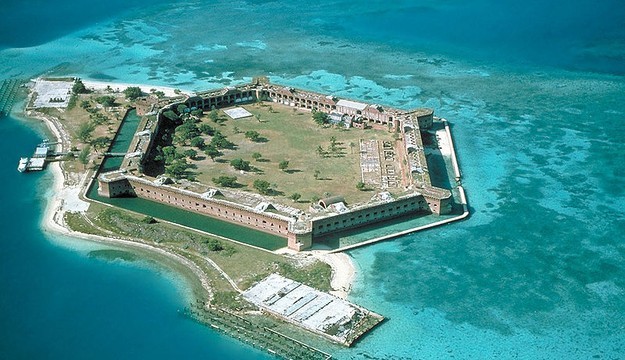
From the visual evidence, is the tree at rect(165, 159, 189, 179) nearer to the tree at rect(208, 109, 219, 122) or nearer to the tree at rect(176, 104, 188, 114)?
the tree at rect(208, 109, 219, 122)

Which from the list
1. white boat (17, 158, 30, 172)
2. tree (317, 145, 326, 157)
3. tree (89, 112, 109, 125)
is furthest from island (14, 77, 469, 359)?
white boat (17, 158, 30, 172)

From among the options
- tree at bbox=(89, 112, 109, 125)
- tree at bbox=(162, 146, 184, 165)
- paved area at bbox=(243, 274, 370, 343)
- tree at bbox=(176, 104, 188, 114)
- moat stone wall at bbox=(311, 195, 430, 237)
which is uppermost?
tree at bbox=(176, 104, 188, 114)

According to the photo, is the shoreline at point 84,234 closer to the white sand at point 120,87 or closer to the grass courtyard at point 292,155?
the grass courtyard at point 292,155

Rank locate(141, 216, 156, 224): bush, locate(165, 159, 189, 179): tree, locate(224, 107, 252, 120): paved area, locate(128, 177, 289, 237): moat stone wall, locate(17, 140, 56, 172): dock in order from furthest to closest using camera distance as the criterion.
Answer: locate(224, 107, 252, 120): paved area < locate(17, 140, 56, 172): dock < locate(165, 159, 189, 179): tree < locate(141, 216, 156, 224): bush < locate(128, 177, 289, 237): moat stone wall

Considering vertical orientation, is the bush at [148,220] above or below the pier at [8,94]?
below

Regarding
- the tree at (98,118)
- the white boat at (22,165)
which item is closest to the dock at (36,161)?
Answer: the white boat at (22,165)

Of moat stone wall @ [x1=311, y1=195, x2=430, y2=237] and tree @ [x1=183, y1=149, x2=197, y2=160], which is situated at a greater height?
tree @ [x1=183, y1=149, x2=197, y2=160]

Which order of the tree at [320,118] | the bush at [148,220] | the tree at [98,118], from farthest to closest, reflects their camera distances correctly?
1. the tree at [320,118]
2. the tree at [98,118]
3. the bush at [148,220]

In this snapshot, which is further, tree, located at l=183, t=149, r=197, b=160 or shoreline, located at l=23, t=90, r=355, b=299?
tree, located at l=183, t=149, r=197, b=160
